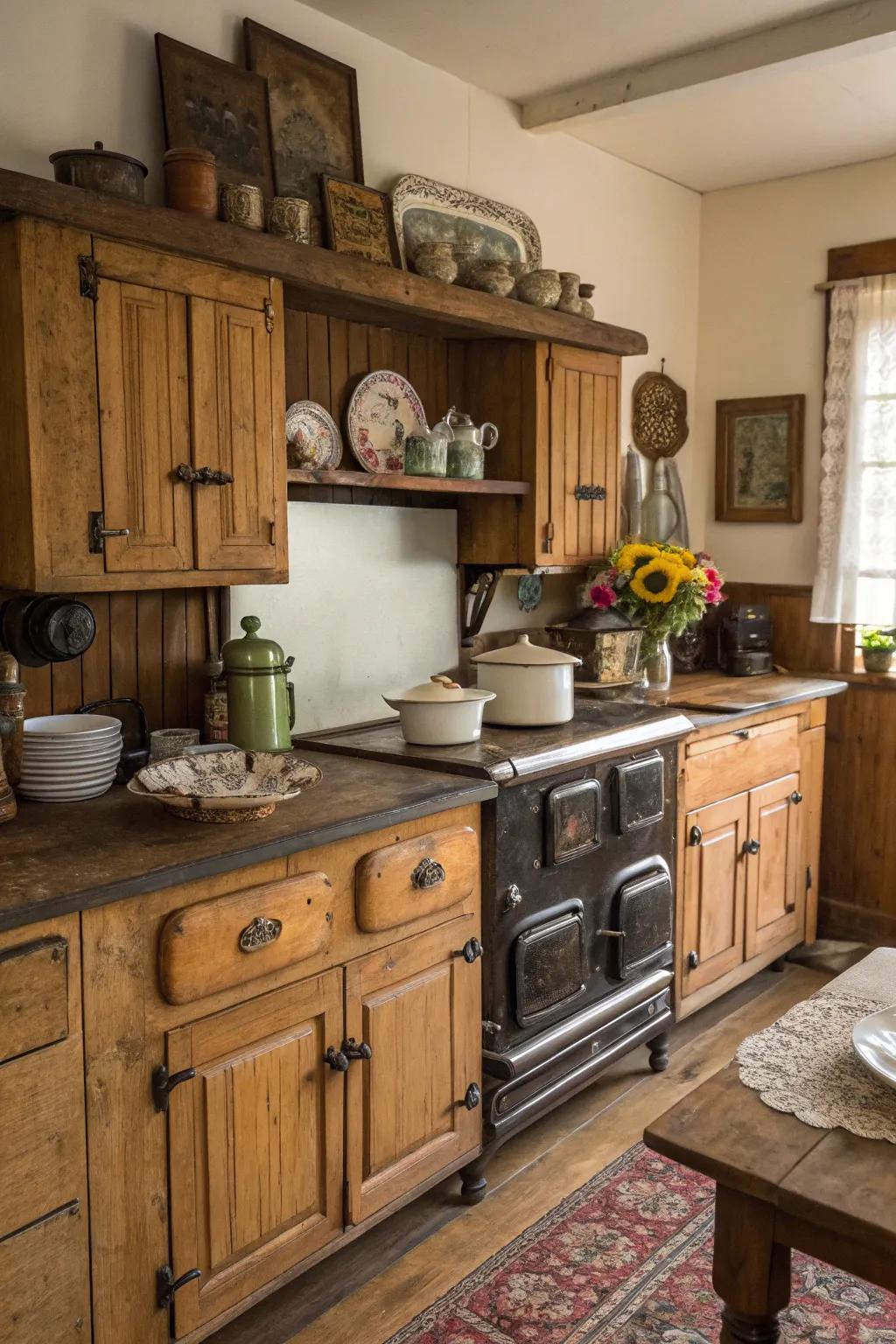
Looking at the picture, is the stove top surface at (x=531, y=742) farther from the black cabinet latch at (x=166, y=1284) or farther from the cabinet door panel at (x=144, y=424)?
the black cabinet latch at (x=166, y=1284)

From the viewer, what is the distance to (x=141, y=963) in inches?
67.5

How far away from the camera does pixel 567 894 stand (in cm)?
259

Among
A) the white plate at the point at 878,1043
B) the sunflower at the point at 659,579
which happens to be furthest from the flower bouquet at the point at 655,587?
the white plate at the point at 878,1043

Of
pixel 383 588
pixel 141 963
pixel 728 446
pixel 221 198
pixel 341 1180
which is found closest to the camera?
pixel 141 963

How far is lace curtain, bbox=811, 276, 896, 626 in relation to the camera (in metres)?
3.83

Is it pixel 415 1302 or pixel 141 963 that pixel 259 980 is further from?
pixel 415 1302

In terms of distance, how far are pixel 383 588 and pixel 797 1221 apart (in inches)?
79.5

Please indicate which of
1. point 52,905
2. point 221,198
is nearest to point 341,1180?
point 52,905

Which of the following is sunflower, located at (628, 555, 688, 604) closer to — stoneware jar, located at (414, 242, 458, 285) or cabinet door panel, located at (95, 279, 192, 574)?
stoneware jar, located at (414, 242, 458, 285)

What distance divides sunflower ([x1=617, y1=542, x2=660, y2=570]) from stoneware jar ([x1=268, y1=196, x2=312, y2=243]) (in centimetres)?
140

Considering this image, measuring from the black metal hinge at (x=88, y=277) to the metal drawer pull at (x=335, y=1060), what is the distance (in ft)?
4.78

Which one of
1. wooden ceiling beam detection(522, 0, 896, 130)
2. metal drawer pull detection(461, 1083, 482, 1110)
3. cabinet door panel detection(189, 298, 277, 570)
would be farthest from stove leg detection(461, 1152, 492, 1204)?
wooden ceiling beam detection(522, 0, 896, 130)

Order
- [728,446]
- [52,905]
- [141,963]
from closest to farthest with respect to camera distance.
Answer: [52,905]
[141,963]
[728,446]

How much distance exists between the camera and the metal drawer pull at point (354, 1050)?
80.8 inches
